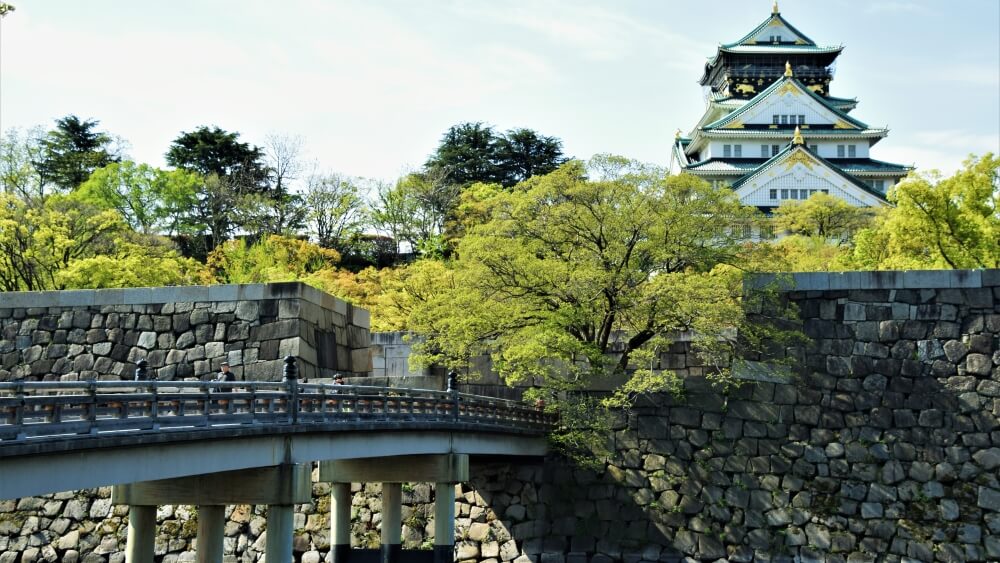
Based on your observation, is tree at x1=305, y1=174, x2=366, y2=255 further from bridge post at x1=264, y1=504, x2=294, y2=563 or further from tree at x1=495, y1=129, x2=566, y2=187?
bridge post at x1=264, y1=504, x2=294, y2=563

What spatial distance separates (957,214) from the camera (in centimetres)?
3162

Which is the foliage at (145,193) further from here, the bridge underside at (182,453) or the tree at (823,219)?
the bridge underside at (182,453)

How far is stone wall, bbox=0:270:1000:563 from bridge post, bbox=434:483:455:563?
386 centimetres

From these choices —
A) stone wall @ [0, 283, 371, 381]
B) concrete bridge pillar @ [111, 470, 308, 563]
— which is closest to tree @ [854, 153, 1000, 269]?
stone wall @ [0, 283, 371, 381]

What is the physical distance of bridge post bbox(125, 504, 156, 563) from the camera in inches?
699

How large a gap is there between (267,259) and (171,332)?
53.4 ft

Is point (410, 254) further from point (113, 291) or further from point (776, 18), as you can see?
point (776, 18)

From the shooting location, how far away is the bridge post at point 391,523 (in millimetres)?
23016

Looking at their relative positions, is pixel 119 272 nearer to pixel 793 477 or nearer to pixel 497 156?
pixel 793 477

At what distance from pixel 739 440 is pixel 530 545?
17.0ft

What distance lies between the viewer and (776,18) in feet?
258

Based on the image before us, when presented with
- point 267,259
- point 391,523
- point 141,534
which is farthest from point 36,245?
point 141,534

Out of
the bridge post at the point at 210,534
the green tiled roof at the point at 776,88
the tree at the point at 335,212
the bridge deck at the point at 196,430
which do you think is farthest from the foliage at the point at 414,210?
the bridge post at the point at 210,534

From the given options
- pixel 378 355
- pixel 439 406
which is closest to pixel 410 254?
pixel 378 355
